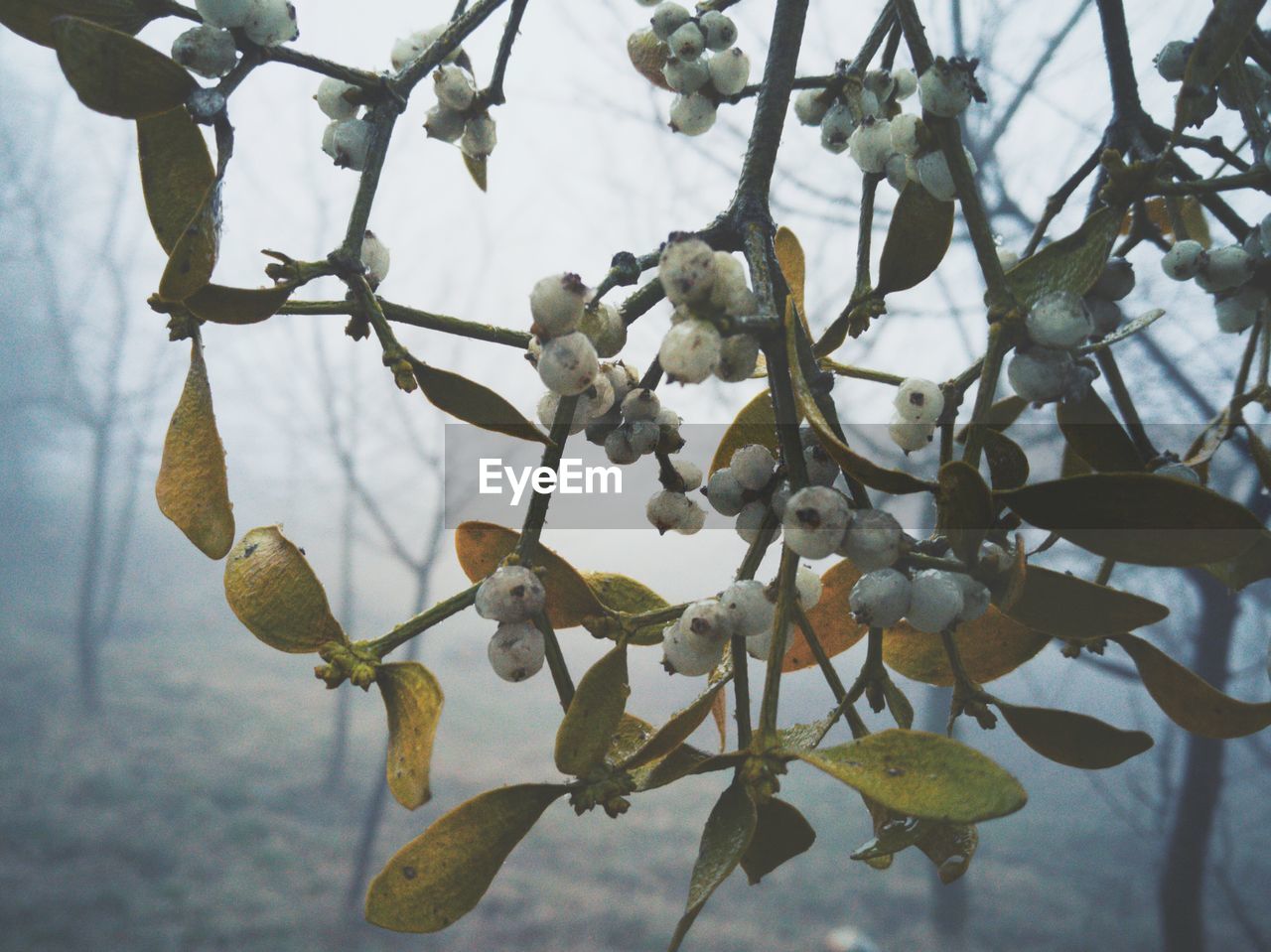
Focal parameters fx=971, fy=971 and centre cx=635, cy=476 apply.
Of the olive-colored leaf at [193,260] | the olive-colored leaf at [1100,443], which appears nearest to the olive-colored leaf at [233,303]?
the olive-colored leaf at [193,260]

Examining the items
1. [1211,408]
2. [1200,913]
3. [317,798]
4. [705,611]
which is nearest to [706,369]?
[705,611]

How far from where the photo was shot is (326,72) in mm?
244

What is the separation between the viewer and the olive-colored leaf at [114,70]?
188 millimetres

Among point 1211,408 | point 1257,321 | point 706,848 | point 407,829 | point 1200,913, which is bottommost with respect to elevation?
point 407,829

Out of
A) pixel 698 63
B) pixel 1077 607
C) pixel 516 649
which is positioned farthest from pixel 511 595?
pixel 698 63

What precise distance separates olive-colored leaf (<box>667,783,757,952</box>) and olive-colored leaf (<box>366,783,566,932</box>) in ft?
0.11

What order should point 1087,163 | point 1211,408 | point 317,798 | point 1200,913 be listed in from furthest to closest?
1. point 317,798
2. point 1200,913
3. point 1211,408
4. point 1087,163

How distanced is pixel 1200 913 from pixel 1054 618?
6.56 ft

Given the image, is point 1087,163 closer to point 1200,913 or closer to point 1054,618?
point 1054,618

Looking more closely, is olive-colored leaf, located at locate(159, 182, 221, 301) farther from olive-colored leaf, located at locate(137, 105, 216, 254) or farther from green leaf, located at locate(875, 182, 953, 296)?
green leaf, located at locate(875, 182, 953, 296)

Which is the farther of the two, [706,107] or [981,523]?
[706,107]

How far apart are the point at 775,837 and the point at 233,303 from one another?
6.4 inches

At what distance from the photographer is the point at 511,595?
21 cm

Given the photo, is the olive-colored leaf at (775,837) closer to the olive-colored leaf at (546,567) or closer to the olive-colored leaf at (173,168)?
the olive-colored leaf at (546,567)
